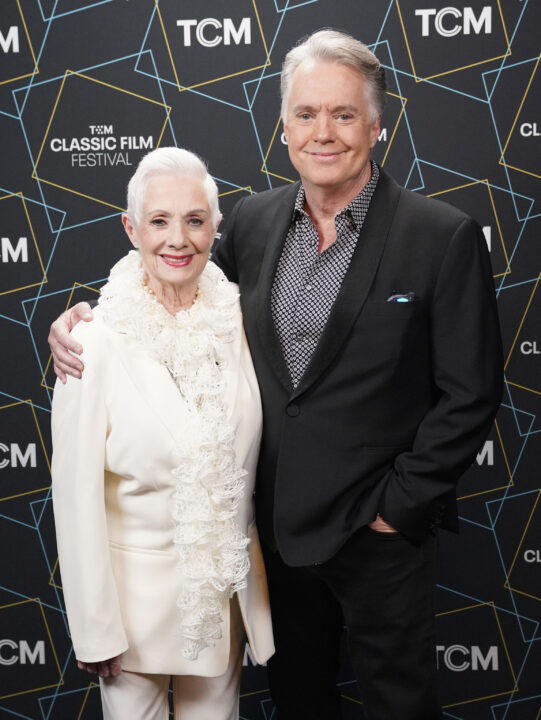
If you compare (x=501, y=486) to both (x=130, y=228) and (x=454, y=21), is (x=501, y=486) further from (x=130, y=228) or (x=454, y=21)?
(x=130, y=228)

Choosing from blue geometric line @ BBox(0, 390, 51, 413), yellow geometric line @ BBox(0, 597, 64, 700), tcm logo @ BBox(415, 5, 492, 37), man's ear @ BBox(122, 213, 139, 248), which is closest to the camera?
man's ear @ BBox(122, 213, 139, 248)

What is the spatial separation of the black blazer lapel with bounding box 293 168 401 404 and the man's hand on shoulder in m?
0.50

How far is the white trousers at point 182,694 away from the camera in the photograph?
192 cm

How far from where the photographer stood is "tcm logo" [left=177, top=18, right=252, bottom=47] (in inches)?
109

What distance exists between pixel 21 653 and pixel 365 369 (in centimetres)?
197

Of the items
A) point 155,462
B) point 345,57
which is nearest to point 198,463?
point 155,462

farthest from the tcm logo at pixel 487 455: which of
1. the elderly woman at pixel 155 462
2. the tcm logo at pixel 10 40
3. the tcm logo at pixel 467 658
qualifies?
the tcm logo at pixel 10 40

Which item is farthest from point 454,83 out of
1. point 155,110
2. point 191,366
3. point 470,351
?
point 191,366

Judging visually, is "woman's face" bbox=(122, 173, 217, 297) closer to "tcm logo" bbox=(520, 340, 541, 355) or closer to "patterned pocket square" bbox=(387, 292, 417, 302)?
"patterned pocket square" bbox=(387, 292, 417, 302)

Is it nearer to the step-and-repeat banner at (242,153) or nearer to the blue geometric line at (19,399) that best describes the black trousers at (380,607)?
the step-and-repeat banner at (242,153)

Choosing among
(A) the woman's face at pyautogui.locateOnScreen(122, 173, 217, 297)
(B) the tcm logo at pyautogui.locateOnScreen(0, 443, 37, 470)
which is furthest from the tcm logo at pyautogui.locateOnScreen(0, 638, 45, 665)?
(A) the woman's face at pyautogui.locateOnScreen(122, 173, 217, 297)

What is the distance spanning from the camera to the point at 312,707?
2.27 m

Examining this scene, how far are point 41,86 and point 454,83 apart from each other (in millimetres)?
1383

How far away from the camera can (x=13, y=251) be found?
291 cm
